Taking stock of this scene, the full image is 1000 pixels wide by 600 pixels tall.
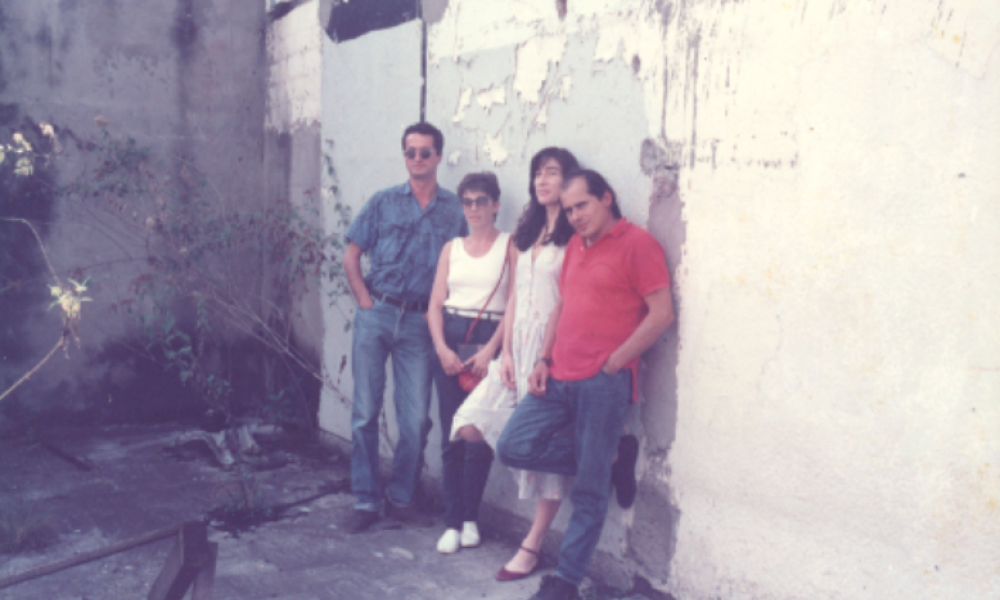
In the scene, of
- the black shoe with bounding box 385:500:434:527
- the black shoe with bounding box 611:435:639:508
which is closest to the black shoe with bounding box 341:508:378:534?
the black shoe with bounding box 385:500:434:527

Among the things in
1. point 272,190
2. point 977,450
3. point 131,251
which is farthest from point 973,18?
point 131,251

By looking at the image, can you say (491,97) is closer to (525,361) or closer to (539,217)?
(539,217)

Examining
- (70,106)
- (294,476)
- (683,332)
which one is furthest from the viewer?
(70,106)

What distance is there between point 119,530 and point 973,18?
4149mm

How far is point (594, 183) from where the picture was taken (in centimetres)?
338

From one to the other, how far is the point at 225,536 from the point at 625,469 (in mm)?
2030

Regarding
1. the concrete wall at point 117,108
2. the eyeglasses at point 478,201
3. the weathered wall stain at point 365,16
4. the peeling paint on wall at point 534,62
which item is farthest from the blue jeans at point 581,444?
the concrete wall at point 117,108

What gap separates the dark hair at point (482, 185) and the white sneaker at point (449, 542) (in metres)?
1.58

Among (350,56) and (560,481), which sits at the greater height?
(350,56)

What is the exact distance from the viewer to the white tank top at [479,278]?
3967mm

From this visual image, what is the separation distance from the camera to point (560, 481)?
3680mm

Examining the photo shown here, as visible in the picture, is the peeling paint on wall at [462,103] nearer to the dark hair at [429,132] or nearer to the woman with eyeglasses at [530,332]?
the dark hair at [429,132]

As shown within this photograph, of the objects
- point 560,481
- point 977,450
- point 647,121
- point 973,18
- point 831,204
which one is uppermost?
point 973,18

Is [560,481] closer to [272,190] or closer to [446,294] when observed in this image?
[446,294]
